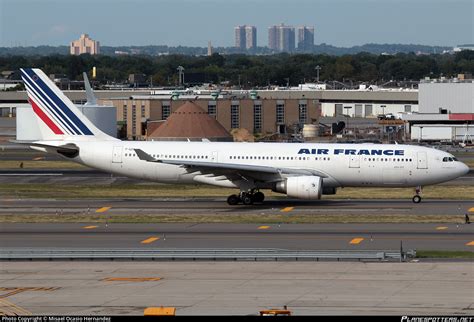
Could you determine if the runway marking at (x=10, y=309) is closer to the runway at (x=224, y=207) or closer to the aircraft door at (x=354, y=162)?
the runway at (x=224, y=207)

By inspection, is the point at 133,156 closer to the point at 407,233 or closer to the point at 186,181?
the point at 186,181

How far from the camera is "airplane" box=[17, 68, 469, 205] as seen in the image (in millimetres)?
62562

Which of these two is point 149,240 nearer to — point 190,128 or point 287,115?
point 190,128

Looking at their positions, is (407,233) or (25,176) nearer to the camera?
(407,233)

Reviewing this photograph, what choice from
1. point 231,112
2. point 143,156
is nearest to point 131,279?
point 143,156

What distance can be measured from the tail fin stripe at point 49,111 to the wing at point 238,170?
6316 millimetres

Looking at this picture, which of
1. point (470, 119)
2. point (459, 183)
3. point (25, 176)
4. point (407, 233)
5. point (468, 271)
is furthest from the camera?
point (470, 119)

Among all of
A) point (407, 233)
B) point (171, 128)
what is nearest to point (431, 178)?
point (407, 233)

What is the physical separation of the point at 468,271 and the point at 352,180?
23.5 m

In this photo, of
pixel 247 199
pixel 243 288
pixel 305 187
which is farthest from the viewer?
pixel 247 199

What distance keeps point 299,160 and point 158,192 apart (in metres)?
12.6

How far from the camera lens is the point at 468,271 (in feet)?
131

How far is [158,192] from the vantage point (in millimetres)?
72000

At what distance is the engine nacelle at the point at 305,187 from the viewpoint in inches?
2400
